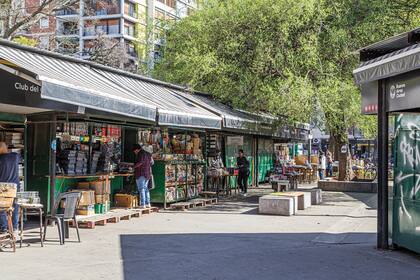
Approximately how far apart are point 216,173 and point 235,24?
5.26 meters

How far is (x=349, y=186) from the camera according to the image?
78.0 feet

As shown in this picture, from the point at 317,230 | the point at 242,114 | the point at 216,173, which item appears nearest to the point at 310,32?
the point at 242,114

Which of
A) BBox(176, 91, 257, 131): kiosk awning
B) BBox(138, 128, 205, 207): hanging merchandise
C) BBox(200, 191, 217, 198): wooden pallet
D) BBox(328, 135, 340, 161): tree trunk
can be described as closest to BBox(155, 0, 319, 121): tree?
BBox(176, 91, 257, 131): kiosk awning

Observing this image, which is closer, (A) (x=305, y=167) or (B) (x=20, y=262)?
(B) (x=20, y=262)

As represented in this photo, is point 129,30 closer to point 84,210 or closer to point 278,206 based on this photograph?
point 278,206

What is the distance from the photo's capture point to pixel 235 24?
776 inches

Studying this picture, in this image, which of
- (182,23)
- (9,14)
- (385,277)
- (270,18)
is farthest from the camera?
(9,14)

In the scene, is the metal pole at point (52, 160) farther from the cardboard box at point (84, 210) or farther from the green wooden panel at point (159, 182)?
the green wooden panel at point (159, 182)

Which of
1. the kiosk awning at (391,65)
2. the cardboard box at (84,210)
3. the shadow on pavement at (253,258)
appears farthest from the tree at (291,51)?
the kiosk awning at (391,65)

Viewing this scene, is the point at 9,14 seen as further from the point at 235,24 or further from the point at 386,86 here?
the point at 386,86

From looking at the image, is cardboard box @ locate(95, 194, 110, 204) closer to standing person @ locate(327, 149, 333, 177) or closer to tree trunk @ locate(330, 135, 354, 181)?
tree trunk @ locate(330, 135, 354, 181)

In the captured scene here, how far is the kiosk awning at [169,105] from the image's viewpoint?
46.6 feet

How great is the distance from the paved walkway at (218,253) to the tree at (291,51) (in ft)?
17.5

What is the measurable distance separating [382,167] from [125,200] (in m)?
7.69
